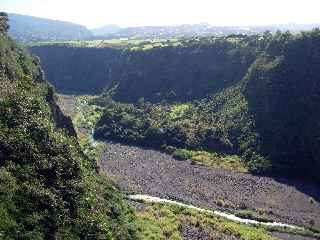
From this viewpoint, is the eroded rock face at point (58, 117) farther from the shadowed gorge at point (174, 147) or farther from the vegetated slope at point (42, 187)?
the vegetated slope at point (42, 187)

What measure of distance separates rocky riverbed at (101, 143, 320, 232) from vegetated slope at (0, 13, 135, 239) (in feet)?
56.3

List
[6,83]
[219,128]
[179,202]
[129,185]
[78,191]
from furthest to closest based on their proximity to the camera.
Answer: [219,128]
[129,185]
[179,202]
[6,83]
[78,191]

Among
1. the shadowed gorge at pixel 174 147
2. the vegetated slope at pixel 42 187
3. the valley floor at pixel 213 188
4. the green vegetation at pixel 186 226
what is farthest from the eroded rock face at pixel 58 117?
the green vegetation at pixel 186 226

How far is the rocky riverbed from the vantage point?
76562 mm

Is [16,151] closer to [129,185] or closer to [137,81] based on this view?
[129,185]

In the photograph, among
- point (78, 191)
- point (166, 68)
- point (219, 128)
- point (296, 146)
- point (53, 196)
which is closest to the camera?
point (53, 196)

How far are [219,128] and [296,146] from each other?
69.7 ft

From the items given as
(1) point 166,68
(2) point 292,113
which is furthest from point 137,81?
(2) point 292,113

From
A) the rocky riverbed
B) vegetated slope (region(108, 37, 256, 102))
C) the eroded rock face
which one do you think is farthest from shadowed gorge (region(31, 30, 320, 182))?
the eroded rock face

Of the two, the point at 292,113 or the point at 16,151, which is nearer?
the point at 16,151

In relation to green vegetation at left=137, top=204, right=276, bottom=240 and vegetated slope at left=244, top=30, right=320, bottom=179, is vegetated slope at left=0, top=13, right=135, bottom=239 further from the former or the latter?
vegetated slope at left=244, top=30, right=320, bottom=179

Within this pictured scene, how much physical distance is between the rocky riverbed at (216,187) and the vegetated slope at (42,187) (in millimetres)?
17155

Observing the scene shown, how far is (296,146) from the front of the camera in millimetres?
93688

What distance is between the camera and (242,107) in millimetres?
115500
